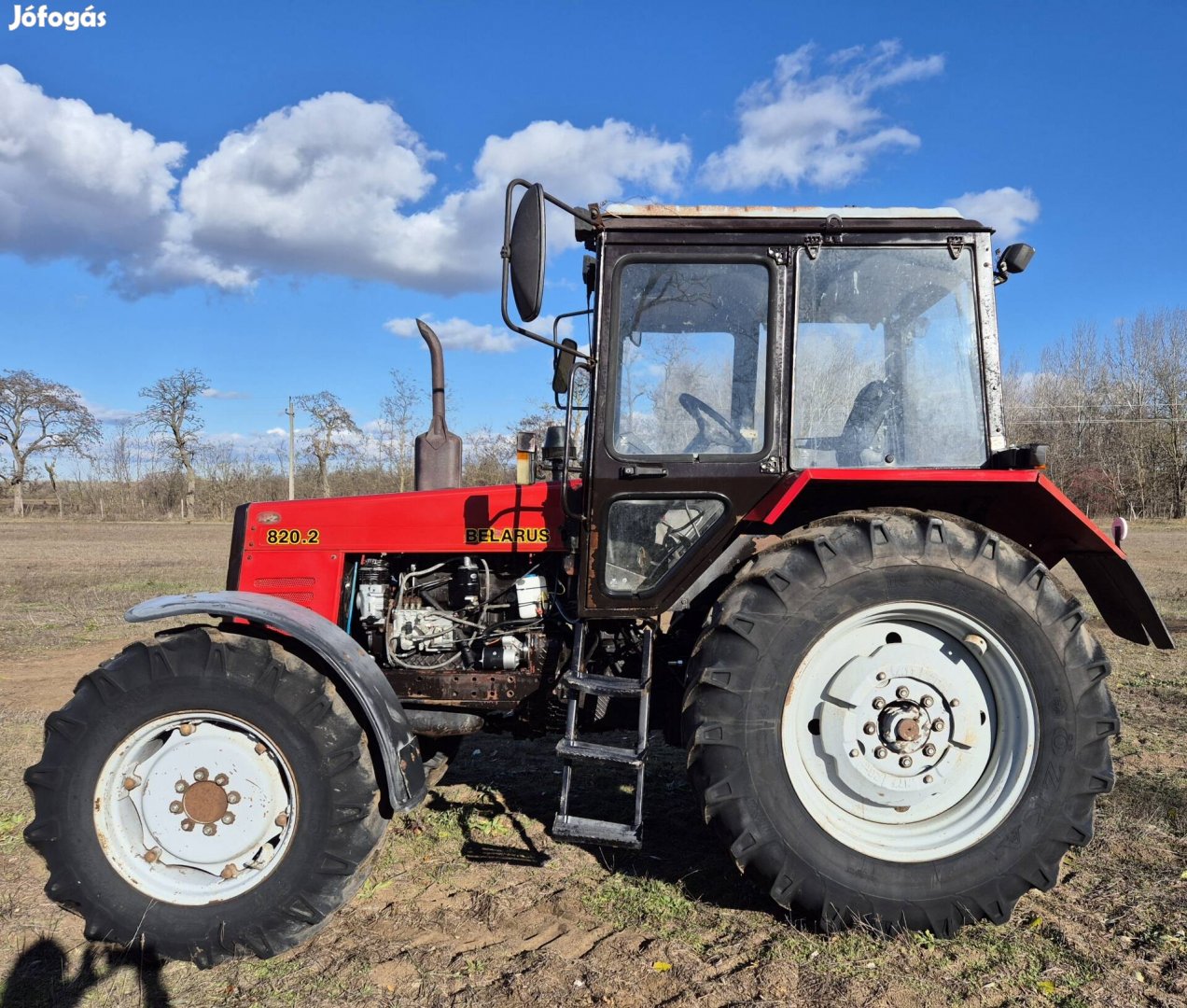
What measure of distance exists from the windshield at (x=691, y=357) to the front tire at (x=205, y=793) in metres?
1.52

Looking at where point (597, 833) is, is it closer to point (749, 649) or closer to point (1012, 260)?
point (749, 649)

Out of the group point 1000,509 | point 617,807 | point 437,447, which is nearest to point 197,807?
point 437,447

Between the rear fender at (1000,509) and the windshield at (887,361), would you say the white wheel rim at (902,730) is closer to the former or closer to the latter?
the rear fender at (1000,509)

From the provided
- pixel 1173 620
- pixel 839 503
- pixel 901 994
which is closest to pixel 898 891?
pixel 901 994

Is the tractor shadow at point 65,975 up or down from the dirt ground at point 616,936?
down

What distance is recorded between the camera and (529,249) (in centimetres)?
259

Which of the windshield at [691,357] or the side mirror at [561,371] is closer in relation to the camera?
the windshield at [691,357]

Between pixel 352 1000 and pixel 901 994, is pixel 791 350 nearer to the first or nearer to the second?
pixel 901 994

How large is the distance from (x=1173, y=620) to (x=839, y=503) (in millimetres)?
7562

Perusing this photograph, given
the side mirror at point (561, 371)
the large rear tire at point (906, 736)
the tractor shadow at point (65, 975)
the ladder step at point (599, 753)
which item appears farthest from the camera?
the side mirror at point (561, 371)

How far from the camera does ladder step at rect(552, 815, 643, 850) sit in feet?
9.23

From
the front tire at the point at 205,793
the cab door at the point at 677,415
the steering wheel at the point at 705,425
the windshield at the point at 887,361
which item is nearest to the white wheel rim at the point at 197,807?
the front tire at the point at 205,793

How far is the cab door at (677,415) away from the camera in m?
3.11

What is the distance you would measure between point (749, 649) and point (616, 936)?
1.09m
